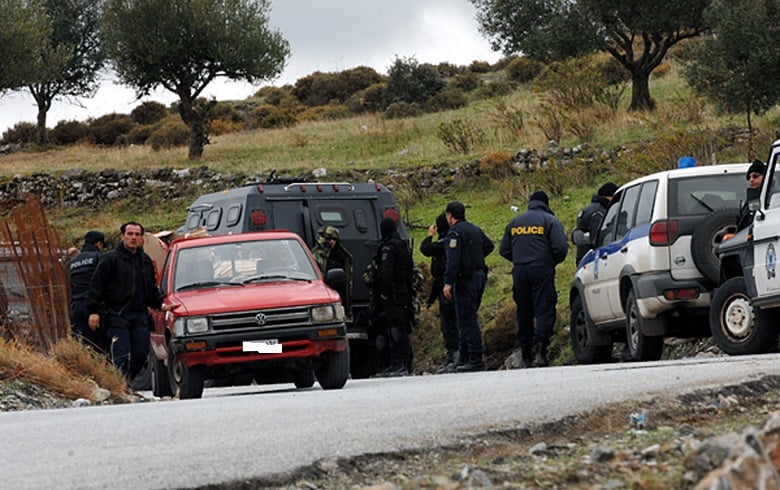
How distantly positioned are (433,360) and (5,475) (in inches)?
499

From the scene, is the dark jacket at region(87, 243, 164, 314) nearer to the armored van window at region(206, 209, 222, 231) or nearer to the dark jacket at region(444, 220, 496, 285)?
the dark jacket at region(444, 220, 496, 285)

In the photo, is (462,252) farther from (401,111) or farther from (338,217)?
(401,111)

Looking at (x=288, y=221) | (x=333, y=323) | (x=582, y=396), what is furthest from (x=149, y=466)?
(x=288, y=221)

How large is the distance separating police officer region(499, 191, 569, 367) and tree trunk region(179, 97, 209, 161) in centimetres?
2669

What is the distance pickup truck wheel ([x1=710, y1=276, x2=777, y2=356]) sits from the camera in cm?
1238

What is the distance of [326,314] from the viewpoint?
40.8ft

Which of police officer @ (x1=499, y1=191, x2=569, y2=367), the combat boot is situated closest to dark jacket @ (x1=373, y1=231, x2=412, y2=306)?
police officer @ (x1=499, y1=191, x2=569, y2=367)

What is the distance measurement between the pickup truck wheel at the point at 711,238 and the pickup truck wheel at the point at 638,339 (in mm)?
852

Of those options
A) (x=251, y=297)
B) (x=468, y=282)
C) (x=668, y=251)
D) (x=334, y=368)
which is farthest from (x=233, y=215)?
(x=668, y=251)

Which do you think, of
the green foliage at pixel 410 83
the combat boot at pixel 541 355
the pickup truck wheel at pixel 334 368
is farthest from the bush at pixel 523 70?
the pickup truck wheel at pixel 334 368

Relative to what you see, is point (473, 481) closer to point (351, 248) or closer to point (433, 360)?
point (351, 248)

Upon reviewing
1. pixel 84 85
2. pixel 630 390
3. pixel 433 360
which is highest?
pixel 84 85

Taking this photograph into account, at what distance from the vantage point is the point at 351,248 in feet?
56.7

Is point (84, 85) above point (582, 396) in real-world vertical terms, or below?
above
